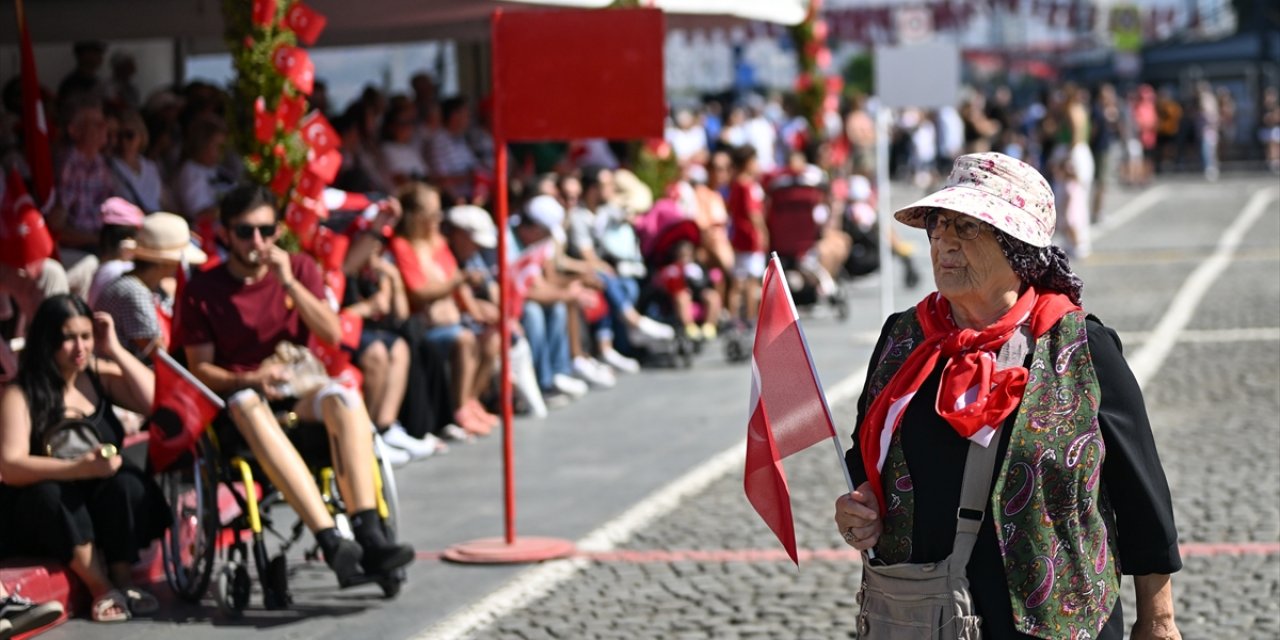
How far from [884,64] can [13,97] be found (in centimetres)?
768

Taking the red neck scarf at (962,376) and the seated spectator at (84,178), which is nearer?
the red neck scarf at (962,376)

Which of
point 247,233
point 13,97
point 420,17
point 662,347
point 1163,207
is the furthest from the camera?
point 1163,207

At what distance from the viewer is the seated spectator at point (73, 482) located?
23.8ft

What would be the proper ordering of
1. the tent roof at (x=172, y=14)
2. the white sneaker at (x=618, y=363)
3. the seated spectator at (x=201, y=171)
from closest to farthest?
the seated spectator at (x=201, y=171), the tent roof at (x=172, y=14), the white sneaker at (x=618, y=363)

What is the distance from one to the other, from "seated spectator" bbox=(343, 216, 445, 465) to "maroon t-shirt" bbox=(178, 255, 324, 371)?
2.45 meters

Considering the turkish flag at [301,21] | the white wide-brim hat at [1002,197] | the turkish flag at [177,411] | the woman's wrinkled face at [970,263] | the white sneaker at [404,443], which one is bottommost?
the white sneaker at [404,443]

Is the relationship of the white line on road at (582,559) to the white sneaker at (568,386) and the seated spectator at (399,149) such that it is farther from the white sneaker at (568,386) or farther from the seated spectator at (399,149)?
the seated spectator at (399,149)

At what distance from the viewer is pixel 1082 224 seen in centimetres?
2325

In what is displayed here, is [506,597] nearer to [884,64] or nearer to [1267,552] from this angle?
[1267,552]

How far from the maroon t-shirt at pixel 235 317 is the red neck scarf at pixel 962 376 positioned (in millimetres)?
4435

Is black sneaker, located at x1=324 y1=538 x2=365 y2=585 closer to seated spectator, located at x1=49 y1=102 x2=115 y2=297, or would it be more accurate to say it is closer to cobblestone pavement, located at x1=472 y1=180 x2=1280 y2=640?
cobblestone pavement, located at x1=472 y1=180 x2=1280 y2=640

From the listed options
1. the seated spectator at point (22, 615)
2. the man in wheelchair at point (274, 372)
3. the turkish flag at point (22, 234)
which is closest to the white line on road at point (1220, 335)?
the man in wheelchair at point (274, 372)

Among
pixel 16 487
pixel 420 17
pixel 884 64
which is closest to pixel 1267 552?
pixel 16 487

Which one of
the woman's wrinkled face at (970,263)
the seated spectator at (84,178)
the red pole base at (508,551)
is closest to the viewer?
the woman's wrinkled face at (970,263)
